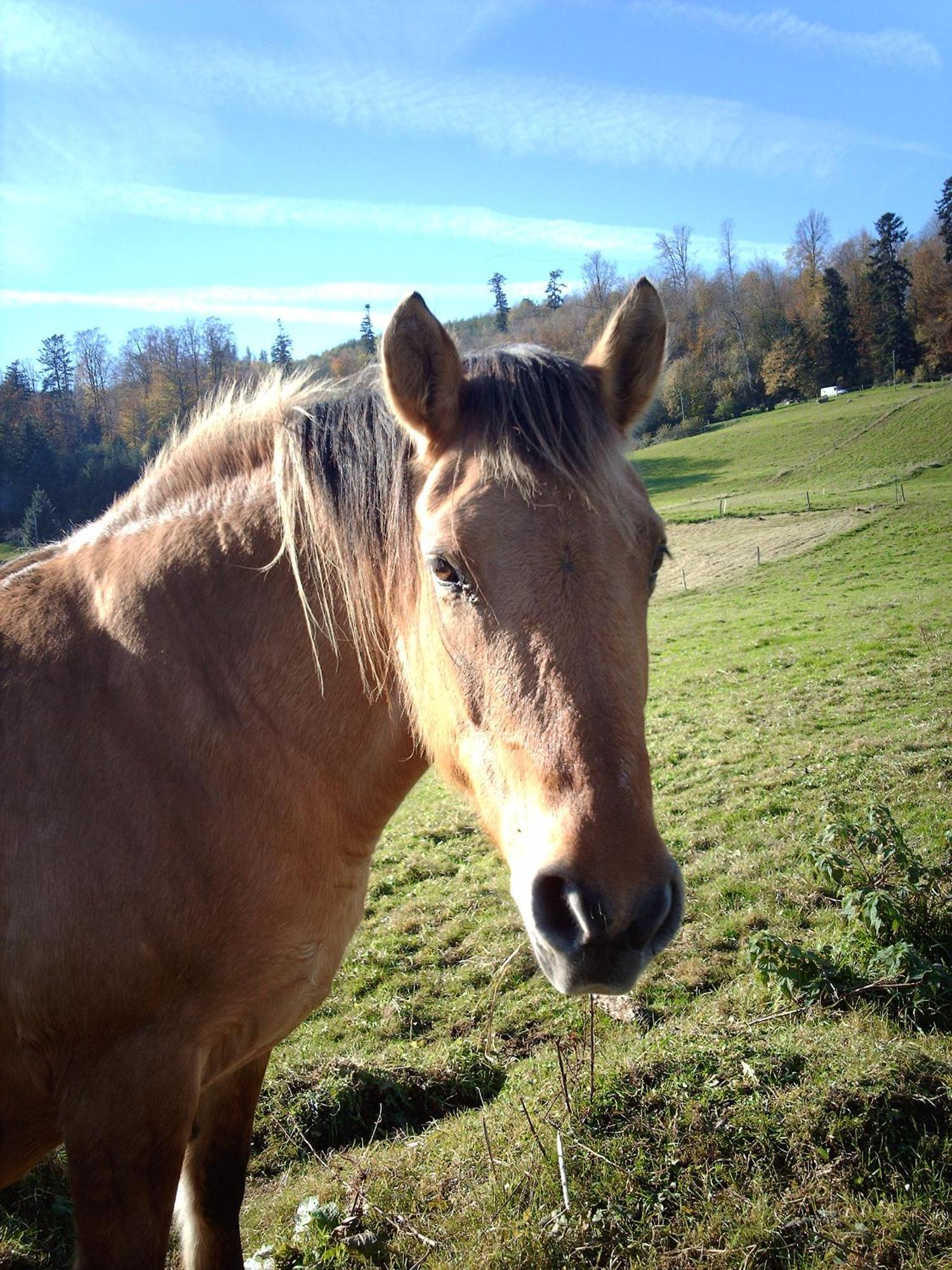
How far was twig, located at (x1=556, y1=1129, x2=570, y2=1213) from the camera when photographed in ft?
10.0

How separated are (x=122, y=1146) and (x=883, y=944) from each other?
163 inches

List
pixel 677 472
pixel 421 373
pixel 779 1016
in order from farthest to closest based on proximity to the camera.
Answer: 1. pixel 677 472
2. pixel 779 1016
3. pixel 421 373

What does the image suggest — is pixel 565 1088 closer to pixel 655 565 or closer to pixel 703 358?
pixel 655 565

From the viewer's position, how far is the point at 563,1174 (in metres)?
3.07

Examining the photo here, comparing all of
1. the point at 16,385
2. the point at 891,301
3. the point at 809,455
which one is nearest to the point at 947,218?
the point at 891,301

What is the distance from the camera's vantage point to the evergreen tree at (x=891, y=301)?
68750mm

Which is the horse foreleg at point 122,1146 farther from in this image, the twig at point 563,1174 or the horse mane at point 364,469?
the twig at point 563,1174

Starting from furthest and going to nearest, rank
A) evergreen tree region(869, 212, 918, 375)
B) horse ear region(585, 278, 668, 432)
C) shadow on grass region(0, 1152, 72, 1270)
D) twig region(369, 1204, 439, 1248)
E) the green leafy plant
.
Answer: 1. evergreen tree region(869, 212, 918, 375)
2. the green leafy plant
3. shadow on grass region(0, 1152, 72, 1270)
4. twig region(369, 1204, 439, 1248)
5. horse ear region(585, 278, 668, 432)

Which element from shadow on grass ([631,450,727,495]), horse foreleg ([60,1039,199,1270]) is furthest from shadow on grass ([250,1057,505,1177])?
shadow on grass ([631,450,727,495])

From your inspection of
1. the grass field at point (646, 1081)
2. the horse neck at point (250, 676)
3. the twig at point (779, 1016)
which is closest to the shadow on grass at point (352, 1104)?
the grass field at point (646, 1081)

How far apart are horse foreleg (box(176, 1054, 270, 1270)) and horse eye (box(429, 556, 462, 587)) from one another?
83.3 inches

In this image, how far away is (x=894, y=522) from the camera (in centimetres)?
2878

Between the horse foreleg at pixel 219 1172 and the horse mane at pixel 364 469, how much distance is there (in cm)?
180

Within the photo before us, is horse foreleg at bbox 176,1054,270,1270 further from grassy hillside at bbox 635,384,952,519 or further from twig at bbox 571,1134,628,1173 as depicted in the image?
grassy hillside at bbox 635,384,952,519
